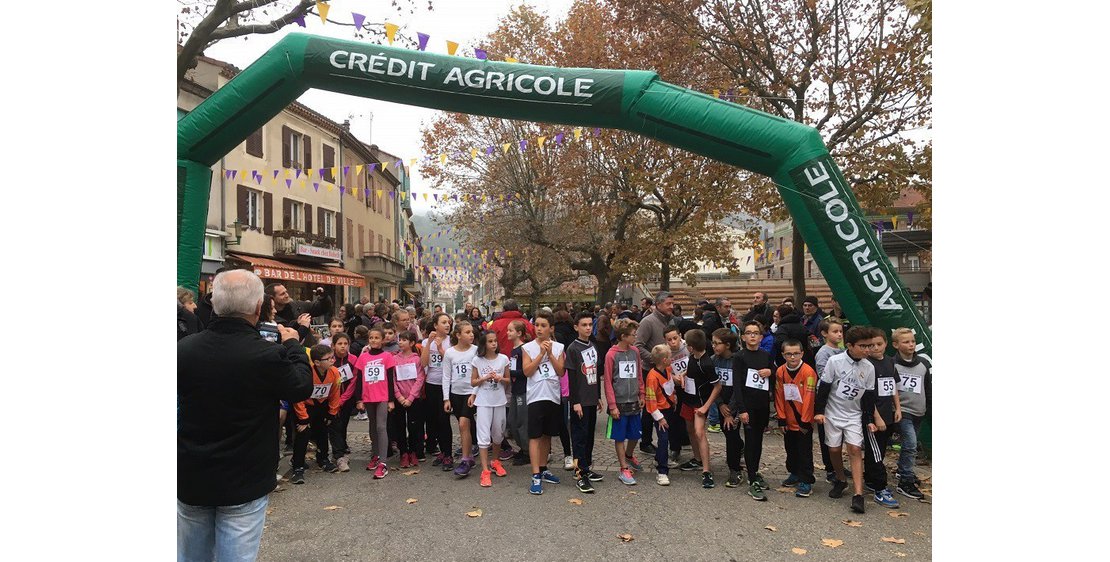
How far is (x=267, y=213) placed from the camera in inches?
973

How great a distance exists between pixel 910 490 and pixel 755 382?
1.61m

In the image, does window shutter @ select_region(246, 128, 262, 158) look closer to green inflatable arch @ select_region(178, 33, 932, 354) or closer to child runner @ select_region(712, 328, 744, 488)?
green inflatable arch @ select_region(178, 33, 932, 354)

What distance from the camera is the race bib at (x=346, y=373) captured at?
23.2 feet

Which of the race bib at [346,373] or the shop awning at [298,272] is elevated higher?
the shop awning at [298,272]

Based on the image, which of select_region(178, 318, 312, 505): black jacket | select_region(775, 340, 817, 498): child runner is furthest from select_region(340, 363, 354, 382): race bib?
select_region(775, 340, 817, 498): child runner

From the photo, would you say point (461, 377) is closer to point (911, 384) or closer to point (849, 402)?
point (849, 402)

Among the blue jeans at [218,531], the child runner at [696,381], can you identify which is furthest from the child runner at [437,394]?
the blue jeans at [218,531]

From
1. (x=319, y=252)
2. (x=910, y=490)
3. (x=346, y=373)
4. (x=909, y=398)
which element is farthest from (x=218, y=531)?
(x=319, y=252)

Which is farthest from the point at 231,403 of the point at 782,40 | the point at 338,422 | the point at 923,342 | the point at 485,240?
the point at 485,240

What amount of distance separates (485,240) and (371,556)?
79.5 feet

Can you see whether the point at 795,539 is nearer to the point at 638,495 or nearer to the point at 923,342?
the point at 638,495

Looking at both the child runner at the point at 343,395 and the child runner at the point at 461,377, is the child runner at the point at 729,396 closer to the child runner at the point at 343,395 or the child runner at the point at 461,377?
the child runner at the point at 461,377

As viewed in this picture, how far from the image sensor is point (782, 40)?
12.8 meters

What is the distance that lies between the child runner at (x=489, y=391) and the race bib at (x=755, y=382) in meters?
2.46
